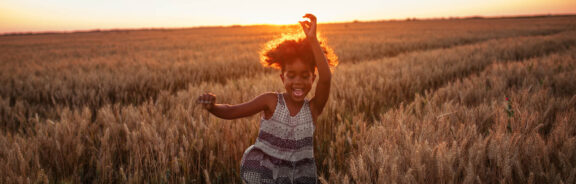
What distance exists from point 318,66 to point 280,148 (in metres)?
0.49

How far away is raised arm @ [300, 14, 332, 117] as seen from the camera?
1232 mm

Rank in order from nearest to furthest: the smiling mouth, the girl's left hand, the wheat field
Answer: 1. the wheat field
2. the girl's left hand
3. the smiling mouth

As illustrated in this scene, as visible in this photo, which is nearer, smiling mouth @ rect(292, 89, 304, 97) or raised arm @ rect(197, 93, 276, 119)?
raised arm @ rect(197, 93, 276, 119)

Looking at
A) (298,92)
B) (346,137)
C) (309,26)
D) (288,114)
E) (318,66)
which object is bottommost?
(346,137)

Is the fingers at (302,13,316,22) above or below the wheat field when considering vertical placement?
above

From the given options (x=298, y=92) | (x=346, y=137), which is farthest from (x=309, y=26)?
(x=346, y=137)

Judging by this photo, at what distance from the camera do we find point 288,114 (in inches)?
55.7

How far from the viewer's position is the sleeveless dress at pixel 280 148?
1428 mm

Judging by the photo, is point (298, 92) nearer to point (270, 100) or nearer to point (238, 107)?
point (270, 100)

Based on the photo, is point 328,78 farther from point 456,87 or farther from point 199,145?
point 456,87

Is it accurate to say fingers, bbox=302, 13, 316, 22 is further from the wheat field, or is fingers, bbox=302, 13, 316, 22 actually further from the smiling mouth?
the wheat field

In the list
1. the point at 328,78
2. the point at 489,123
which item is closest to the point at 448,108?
the point at 489,123

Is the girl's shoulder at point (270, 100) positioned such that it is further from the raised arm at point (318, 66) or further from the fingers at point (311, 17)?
the fingers at point (311, 17)

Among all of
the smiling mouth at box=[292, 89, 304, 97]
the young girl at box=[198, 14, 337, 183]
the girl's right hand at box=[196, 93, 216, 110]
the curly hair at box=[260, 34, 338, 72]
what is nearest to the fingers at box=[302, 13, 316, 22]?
the young girl at box=[198, 14, 337, 183]
